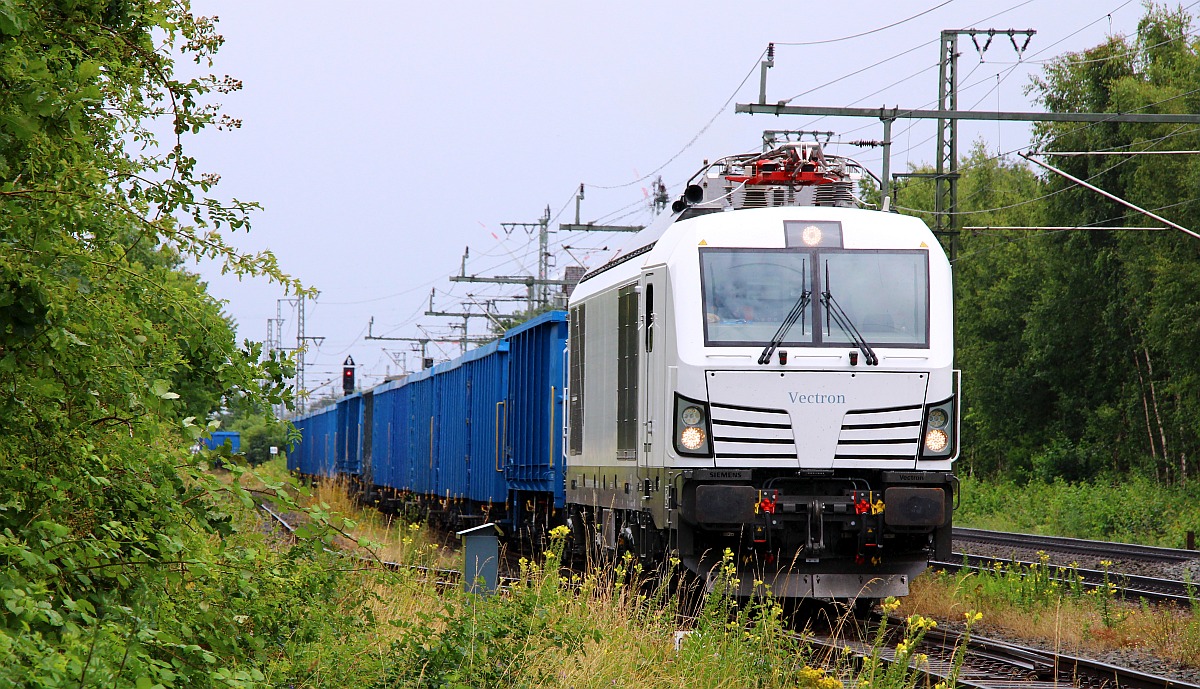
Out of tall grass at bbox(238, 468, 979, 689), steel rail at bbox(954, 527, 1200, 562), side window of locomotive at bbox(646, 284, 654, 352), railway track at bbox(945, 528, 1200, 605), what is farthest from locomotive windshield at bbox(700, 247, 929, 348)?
steel rail at bbox(954, 527, 1200, 562)

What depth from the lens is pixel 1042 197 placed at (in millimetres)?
36438

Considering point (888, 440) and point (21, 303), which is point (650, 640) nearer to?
point (888, 440)

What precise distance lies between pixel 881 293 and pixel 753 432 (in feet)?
5.09

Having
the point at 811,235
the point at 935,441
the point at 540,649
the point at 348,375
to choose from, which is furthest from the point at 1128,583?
the point at 348,375

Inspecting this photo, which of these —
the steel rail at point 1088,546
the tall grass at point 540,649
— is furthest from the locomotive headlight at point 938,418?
the steel rail at point 1088,546

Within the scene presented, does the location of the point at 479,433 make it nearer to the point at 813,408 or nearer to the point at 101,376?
the point at 813,408

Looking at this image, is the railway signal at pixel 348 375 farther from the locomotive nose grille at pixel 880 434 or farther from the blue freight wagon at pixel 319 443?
the locomotive nose grille at pixel 880 434

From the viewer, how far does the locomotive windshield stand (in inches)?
398

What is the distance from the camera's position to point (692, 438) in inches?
387

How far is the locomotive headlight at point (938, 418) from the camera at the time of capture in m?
10.1

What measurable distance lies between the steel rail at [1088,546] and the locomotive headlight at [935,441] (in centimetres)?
973

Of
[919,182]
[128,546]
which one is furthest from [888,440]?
[919,182]

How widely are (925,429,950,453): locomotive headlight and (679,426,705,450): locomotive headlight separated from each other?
5.77ft

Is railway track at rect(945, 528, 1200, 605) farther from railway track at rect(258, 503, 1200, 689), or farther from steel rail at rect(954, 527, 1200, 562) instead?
railway track at rect(258, 503, 1200, 689)
